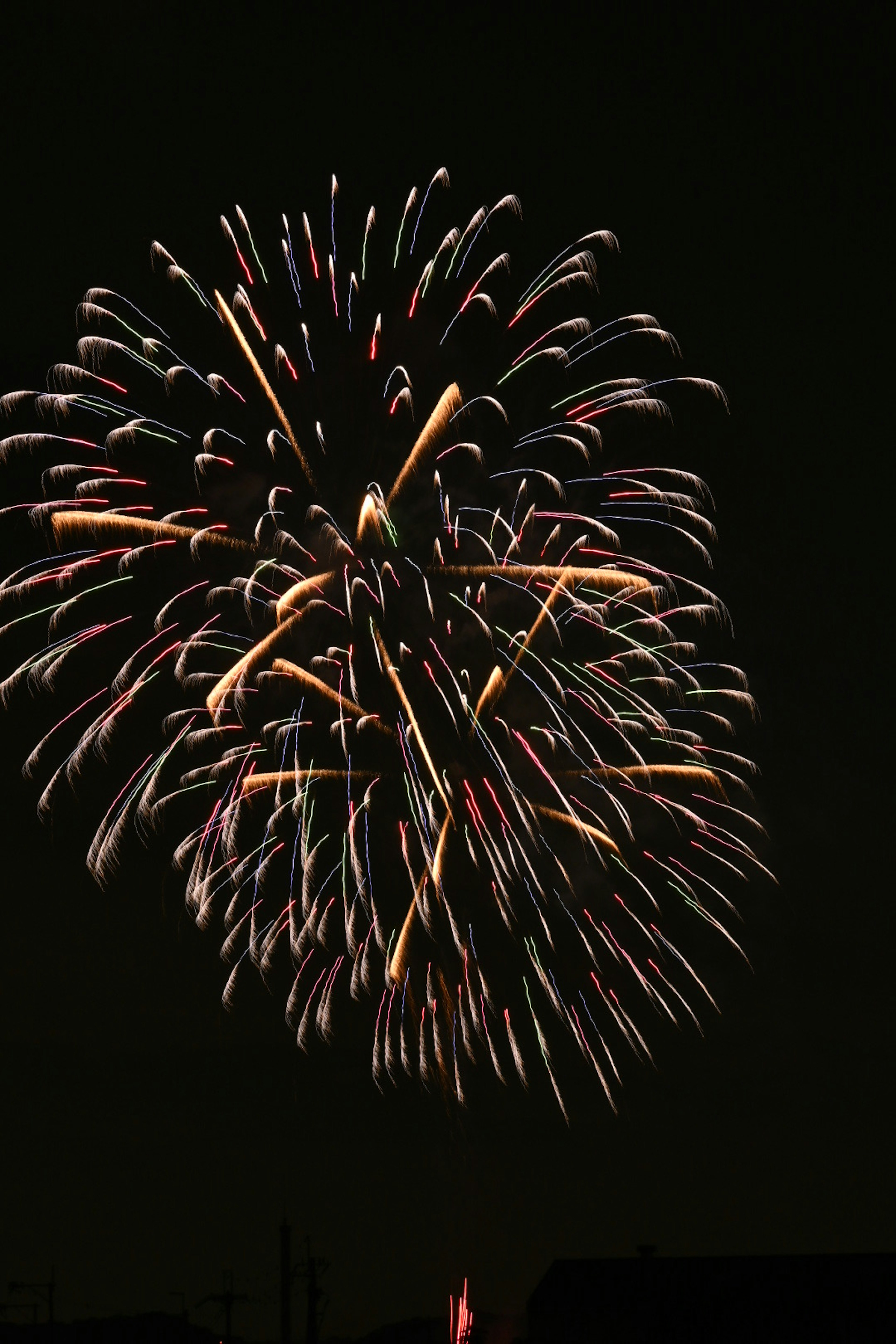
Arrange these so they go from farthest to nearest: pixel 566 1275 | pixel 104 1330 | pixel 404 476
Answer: pixel 104 1330 < pixel 566 1275 < pixel 404 476

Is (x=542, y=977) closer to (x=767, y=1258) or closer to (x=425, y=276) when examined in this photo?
(x=425, y=276)

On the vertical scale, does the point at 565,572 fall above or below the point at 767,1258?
above

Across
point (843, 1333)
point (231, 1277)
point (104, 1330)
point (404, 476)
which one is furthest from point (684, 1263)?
point (104, 1330)

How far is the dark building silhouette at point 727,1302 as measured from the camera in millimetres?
39875

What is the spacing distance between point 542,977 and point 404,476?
27.6 ft

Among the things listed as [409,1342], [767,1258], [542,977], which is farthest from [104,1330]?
[542,977]

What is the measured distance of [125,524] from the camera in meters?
25.9

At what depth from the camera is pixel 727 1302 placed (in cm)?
4138

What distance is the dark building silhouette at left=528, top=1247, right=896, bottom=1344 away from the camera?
131 feet

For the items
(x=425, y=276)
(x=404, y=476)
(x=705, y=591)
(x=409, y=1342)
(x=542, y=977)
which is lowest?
(x=409, y=1342)

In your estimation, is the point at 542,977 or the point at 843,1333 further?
the point at 843,1333

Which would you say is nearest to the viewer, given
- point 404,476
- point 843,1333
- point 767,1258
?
point 404,476

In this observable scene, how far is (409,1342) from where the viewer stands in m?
59.2

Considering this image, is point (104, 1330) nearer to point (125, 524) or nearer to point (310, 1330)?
point (310, 1330)
